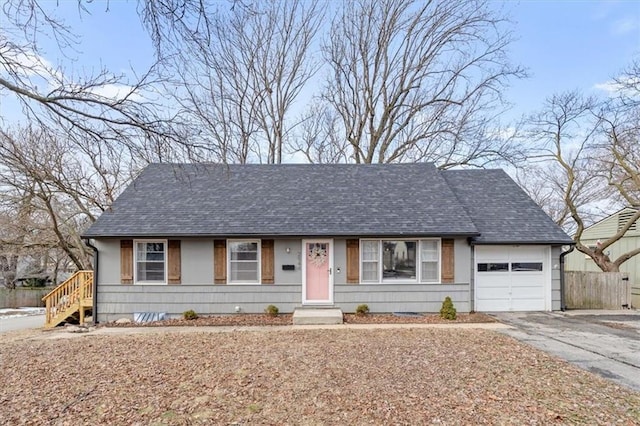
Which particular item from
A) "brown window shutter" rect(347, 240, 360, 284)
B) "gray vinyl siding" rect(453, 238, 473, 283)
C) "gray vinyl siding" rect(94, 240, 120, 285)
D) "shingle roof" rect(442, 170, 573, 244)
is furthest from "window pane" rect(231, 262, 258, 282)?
"shingle roof" rect(442, 170, 573, 244)

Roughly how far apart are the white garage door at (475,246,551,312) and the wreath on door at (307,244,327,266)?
169 inches

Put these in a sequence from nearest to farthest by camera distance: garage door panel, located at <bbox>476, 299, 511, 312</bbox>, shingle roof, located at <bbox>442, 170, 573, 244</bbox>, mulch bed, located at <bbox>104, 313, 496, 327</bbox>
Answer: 1. mulch bed, located at <bbox>104, 313, 496, 327</bbox>
2. shingle roof, located at <bbox>442, 170, 573, 244</bbox>
3. garage door panel, located at <bbox>476, 299, 511, 312</bbox>

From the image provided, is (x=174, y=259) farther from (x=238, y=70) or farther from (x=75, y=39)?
(x=238, y=70)

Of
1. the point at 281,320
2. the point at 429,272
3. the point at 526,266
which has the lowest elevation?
the point at 281,320

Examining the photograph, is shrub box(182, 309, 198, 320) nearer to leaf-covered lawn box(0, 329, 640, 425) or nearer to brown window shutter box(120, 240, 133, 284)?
brown window shutter box(120, 240, 133, 284)

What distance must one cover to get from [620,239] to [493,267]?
456 inches

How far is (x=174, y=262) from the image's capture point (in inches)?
419

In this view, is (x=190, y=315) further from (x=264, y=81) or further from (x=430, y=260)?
(x=264, y=81)

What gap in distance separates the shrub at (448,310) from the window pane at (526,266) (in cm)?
239

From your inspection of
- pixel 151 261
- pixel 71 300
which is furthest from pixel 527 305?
pixel 71 300

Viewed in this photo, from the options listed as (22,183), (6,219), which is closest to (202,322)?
(22,183)

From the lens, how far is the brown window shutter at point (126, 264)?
34.8 feet

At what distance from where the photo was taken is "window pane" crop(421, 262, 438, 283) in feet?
35.3

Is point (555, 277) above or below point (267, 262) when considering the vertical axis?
below
